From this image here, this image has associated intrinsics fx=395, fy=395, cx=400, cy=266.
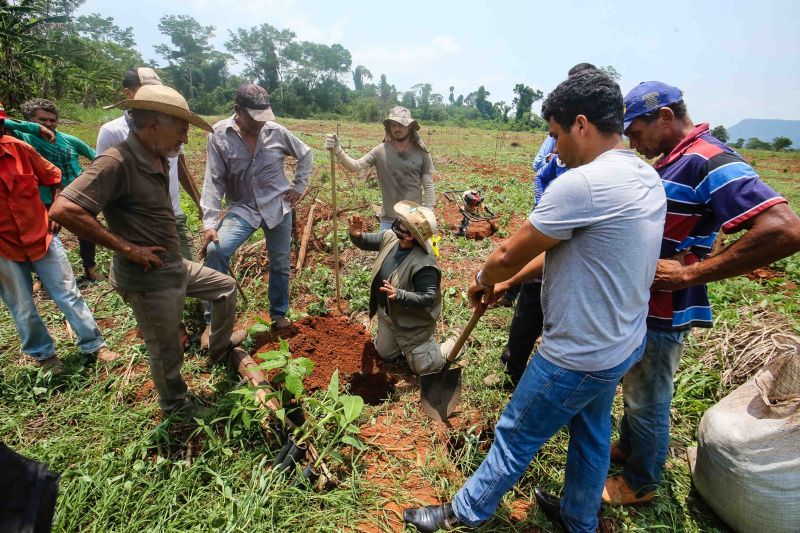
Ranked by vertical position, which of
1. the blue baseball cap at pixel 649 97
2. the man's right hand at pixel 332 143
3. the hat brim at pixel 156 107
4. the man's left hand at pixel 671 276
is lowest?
the man's left hand at pixel 671 276

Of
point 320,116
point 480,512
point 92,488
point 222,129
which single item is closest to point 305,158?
point 222,129

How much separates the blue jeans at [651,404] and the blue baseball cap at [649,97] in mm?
1086

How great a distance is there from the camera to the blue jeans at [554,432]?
5.59 feet

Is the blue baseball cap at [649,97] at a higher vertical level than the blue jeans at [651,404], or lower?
higher

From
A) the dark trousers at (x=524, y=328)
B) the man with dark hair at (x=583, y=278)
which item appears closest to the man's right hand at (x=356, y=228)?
the dark trousers at (x=524, y=328)

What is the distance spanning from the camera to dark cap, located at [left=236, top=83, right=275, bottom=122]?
3.20m

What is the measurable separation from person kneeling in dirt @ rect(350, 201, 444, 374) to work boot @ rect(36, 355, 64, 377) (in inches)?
100

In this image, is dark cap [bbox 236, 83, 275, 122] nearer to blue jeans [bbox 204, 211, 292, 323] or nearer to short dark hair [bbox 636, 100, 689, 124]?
blue jeans [bbox 204, 211, 292, 323]

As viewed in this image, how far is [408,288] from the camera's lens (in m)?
3.19

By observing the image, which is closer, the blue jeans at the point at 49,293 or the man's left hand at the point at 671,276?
the man's left hand at the point at 671,276

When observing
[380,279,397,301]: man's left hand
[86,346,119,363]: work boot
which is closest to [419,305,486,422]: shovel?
[380,279,397,301]: man's left hand

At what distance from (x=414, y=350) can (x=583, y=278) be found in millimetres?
1931

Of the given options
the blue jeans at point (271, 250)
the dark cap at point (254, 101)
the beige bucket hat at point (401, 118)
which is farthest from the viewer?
the beige bucket hat at point (401, 118)

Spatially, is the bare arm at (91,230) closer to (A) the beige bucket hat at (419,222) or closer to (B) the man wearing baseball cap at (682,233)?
(A) the beige bucket hat at (419,222)
